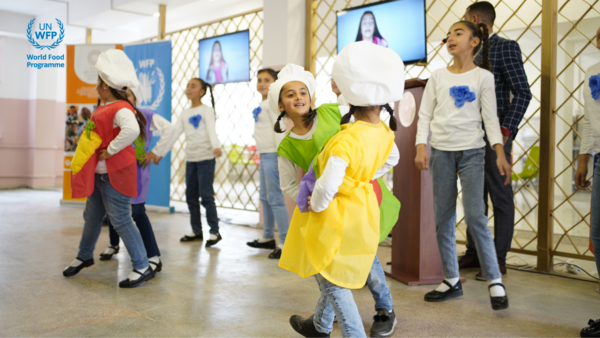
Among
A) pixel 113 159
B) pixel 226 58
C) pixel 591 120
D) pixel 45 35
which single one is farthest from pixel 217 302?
pixel 45 35

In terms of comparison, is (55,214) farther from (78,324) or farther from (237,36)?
(78,324)

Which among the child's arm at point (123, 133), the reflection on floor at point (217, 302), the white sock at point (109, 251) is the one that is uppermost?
the child's arm at point (123, 133)

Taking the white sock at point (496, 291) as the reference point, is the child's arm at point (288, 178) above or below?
above

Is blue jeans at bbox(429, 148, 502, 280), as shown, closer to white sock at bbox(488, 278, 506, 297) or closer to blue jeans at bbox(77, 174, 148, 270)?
white sock at bbox(488, 278, 506, 297)

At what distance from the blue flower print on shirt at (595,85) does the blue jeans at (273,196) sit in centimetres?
155

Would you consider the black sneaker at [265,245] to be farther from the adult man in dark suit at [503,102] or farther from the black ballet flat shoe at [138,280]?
the adult man in dark suit at [503,102]

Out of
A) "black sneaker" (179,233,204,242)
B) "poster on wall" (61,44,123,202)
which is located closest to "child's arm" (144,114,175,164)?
"black sneaker" (179,233,204,242)

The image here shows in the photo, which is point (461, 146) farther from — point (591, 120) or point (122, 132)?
point (122, 132)

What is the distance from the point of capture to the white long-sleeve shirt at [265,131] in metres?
2.68

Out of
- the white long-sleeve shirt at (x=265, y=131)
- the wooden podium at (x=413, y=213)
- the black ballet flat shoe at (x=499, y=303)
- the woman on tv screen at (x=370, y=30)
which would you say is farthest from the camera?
the woman on tv screen at (x=370, y=30)

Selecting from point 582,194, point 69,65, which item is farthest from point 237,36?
point 582,194

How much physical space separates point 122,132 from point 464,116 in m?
1.32

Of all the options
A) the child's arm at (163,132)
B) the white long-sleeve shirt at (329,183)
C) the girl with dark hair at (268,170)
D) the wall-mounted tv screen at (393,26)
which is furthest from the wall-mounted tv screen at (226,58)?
the white long-sleeve shirt at (329,183)

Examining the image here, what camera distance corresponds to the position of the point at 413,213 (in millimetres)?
2006
